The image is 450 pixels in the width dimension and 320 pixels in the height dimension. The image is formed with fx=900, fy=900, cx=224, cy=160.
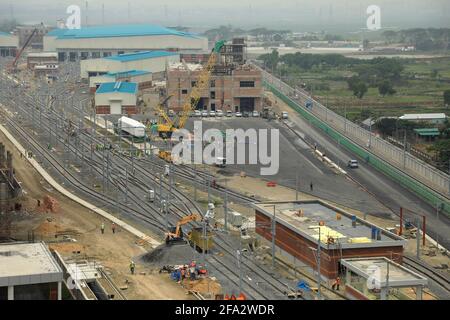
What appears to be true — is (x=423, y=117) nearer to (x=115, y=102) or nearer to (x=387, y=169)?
(x=387, y=169)

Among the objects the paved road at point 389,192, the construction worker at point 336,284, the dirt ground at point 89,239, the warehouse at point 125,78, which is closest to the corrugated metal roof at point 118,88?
the warehouse at point 125,78

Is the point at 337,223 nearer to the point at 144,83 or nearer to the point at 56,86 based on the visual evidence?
the point at 144,83

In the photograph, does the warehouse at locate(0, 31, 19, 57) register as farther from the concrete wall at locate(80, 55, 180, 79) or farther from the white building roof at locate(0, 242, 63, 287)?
the white building roof at locate(0, 242, 63, 287)

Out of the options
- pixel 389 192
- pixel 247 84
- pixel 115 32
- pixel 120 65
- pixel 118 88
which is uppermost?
pixel 115 32

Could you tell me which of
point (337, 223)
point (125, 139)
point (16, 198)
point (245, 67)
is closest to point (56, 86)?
point (245, 67)

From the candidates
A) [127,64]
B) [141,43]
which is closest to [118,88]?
[127,64]

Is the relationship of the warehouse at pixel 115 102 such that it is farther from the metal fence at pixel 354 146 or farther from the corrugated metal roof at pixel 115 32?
the corrugated metal roof at pixel 115 32
